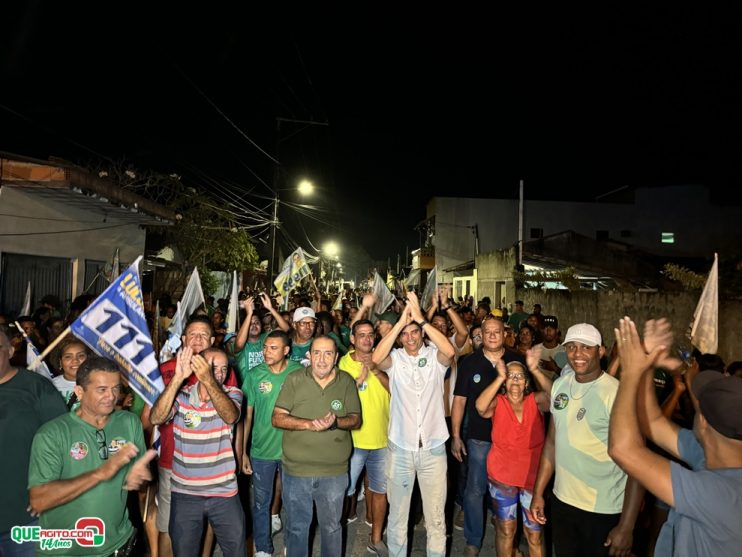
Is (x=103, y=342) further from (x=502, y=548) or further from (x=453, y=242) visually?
(x=453, y=242)

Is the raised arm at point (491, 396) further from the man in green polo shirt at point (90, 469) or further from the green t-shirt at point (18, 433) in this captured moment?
the green t-shirt at point (18, 433)

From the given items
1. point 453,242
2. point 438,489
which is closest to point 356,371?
point 438,489

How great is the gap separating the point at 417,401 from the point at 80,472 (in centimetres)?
262

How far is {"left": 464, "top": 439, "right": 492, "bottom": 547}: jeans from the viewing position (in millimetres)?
4552

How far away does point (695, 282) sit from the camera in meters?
10.2

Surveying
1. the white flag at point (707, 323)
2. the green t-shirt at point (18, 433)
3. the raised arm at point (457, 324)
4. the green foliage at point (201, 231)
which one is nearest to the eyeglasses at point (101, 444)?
the green t-shirt at point (18, 433)

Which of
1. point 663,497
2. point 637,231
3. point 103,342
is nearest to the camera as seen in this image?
point 663,497

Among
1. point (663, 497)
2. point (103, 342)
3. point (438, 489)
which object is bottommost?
point (438, 489)

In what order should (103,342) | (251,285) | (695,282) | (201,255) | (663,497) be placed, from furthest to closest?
(251,285), (201,255), (695,282), (103,342), (663,497)

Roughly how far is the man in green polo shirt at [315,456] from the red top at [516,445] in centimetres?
128

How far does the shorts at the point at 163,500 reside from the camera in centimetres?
392

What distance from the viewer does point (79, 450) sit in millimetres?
2805

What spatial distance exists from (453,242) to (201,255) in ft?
70.2

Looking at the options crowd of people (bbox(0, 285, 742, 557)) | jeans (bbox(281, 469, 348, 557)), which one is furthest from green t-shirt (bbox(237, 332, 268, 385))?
jeans (bbox(281, 469, 348, 557))
